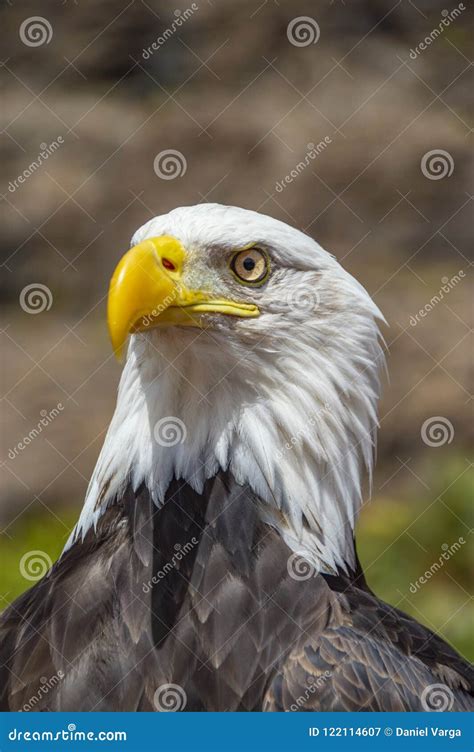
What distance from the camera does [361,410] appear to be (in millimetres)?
3270

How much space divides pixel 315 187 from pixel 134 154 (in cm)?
156

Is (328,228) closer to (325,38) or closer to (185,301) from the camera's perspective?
(325,38)

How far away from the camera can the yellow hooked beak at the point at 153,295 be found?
285 cm

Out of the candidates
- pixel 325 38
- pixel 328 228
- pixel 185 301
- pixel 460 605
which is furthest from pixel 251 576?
pixel 325 38
